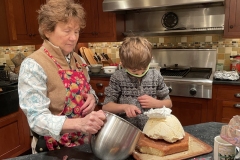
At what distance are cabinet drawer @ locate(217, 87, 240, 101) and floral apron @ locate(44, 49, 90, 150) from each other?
1.52 m

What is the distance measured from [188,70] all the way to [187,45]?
37 cm

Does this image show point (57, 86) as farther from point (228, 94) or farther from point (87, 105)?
point (228, 94)

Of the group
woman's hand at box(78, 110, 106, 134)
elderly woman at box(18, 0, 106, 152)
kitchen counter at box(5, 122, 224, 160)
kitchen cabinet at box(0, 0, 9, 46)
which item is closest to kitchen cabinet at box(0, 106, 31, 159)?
kitchen cabinet at box(0, 0, 9, 46)

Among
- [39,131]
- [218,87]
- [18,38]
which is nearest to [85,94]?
[39,131]

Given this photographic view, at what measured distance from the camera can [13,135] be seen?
237 cm

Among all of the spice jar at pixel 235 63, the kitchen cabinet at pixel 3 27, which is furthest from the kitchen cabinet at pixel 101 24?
the spice jar at pixel 235 63

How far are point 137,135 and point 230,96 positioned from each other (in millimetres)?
1617

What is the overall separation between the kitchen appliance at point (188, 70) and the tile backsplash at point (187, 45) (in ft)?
0.32

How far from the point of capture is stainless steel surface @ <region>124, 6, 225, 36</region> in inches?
99.1

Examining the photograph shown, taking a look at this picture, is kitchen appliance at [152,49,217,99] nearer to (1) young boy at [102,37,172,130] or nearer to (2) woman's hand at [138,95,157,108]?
(1) young boy at [102,37,172,130]

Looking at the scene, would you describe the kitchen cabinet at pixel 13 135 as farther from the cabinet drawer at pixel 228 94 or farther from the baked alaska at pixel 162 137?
the cabinet drawer at pixel 228 94

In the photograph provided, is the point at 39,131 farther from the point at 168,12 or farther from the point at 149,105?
the point at 168,12

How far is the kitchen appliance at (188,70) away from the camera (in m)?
2.16

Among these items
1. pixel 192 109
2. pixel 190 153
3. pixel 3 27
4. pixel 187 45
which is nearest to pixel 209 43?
pixel 187 45
